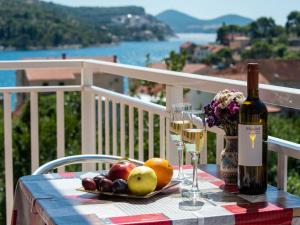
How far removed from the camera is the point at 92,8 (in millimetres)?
16625

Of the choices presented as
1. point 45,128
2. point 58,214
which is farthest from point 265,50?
point 58,214

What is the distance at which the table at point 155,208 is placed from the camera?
1459 mm

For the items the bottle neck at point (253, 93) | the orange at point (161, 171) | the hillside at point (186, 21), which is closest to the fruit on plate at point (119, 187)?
the orange at point (161, 171)

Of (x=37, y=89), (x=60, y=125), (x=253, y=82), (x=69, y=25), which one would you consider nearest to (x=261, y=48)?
(x=69, y=25)

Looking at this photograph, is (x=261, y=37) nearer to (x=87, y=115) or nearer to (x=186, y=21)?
(x=87, y=115)

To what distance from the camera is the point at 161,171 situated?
5.74 ft

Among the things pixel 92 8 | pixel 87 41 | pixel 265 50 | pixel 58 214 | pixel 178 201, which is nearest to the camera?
pixel 58 214

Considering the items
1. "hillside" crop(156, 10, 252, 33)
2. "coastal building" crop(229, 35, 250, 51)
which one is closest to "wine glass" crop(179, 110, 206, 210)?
"coastal building" crop(229, 35, 250, 51)

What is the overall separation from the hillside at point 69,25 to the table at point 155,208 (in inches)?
230

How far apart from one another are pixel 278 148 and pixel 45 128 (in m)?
12.8

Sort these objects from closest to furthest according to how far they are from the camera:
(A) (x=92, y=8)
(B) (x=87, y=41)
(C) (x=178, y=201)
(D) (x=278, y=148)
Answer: (C) (x=178, y=201)
(D) (x=278, y=148)
(B) (x=87, y=41)
(A) (x=92, y=8)

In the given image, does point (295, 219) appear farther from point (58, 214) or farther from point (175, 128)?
point (58, 214)

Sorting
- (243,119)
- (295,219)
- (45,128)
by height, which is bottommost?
(45,128)

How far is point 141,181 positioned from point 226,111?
0.35 metres
